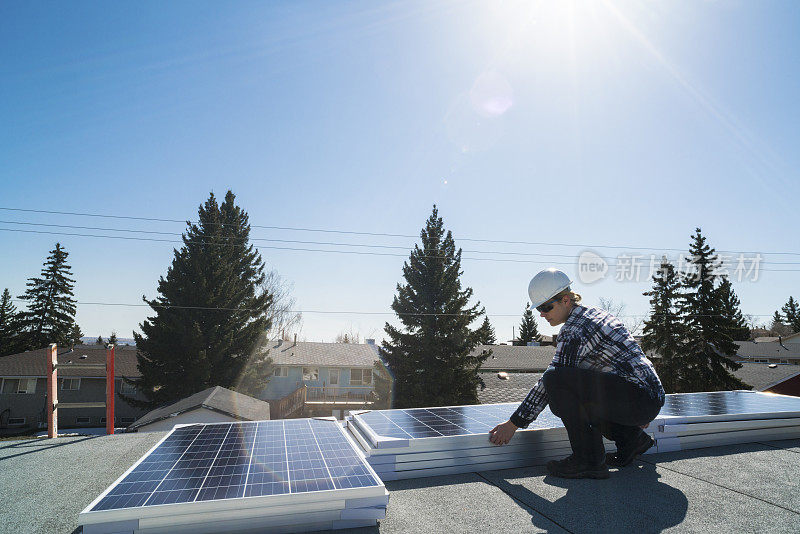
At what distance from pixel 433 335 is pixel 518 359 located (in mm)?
Answer: 20197

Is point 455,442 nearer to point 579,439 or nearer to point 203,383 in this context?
point 579,439

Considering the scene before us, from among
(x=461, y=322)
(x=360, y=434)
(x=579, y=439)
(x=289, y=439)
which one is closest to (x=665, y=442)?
(x=579, y=439)

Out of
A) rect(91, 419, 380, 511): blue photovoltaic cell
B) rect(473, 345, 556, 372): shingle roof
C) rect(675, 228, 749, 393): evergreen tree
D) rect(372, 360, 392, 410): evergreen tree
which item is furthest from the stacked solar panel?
rect(473, 345, 556, 372): shingle roof

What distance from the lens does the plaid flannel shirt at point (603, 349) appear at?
8.89 ft

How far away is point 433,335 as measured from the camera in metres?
24.1

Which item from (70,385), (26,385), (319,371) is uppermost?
(26,385)

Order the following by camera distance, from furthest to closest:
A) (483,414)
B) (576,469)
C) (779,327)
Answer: (779,327) → (483,414) → (576,469)

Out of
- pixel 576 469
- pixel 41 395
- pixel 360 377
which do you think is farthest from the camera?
pixel 360 377

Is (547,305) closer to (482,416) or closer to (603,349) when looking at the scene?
(603,349)

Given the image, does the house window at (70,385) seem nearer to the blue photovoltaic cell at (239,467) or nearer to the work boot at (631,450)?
the blue photovoltaic cell at (239,467)

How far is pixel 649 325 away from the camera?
30.8 meters

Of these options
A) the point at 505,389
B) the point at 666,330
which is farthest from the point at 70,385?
the point at 666,330

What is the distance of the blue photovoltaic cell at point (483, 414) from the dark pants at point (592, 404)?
1.77ft

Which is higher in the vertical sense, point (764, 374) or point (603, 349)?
point (603, 349)
